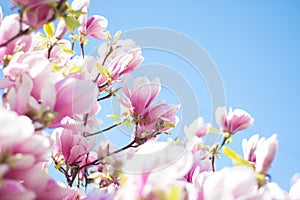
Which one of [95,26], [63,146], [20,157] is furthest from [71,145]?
[20,157]

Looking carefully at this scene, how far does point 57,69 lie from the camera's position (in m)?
0.67

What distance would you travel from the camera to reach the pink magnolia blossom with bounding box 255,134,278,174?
58 centimetres

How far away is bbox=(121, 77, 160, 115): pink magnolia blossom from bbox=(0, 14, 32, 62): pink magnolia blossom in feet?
1.09

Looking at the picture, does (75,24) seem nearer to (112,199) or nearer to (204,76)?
(112,199)

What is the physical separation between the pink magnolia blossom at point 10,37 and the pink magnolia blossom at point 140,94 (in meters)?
0.33

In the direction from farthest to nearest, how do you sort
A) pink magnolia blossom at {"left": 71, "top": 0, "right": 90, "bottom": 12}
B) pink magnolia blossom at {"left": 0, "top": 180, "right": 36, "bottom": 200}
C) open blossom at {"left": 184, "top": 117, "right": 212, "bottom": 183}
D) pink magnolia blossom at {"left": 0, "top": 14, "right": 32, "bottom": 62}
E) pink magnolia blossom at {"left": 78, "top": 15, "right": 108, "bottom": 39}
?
pink magnolia blossom at {"left": 78, "top": 15, "right": 108, "bottom": 39}, pink magnolia blossom at {"left": 71, "top": 0, "right": 90, "bottom": 12}, open blossom at {"left": 184, "top": 117, "right": 212, "bottom": 183}, pink magnolia blossom at {"left": 0, "top": 14, "right": 32, "bottom": 62}, pink magnolia blossom at {"left": 0, "top": 180, "right": 36, "bottom": 200}

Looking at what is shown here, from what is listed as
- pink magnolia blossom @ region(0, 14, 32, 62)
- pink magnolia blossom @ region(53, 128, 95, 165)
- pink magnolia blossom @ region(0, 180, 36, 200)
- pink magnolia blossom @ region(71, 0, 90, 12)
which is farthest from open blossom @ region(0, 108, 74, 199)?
pink magnolia blossom @ region(71, 0, 90, 12)

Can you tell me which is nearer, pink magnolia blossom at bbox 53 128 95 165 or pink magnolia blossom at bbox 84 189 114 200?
pink magnolia blossom at bbox 84 189 114 200

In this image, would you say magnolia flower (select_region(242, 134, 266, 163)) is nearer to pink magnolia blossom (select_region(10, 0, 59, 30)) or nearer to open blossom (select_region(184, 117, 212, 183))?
open blossom (select_region(184, 117, 212, 183))

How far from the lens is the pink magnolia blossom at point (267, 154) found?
584 mm

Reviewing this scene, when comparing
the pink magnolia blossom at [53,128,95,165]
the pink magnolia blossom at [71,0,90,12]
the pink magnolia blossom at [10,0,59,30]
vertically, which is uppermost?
the pink magnolia blossom at [10,0,59,30]

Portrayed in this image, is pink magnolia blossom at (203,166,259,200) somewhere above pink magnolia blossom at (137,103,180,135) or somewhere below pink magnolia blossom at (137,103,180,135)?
above

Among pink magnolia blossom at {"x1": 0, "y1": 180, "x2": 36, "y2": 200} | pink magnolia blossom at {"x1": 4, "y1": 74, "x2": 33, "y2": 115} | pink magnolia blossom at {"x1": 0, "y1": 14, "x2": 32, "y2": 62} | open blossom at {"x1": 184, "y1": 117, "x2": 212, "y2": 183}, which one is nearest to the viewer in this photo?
pink magnolia blossom at {"x1": 0, "y1": 180, "x2": 36, "y2": 200}

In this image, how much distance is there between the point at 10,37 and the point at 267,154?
48 cm
